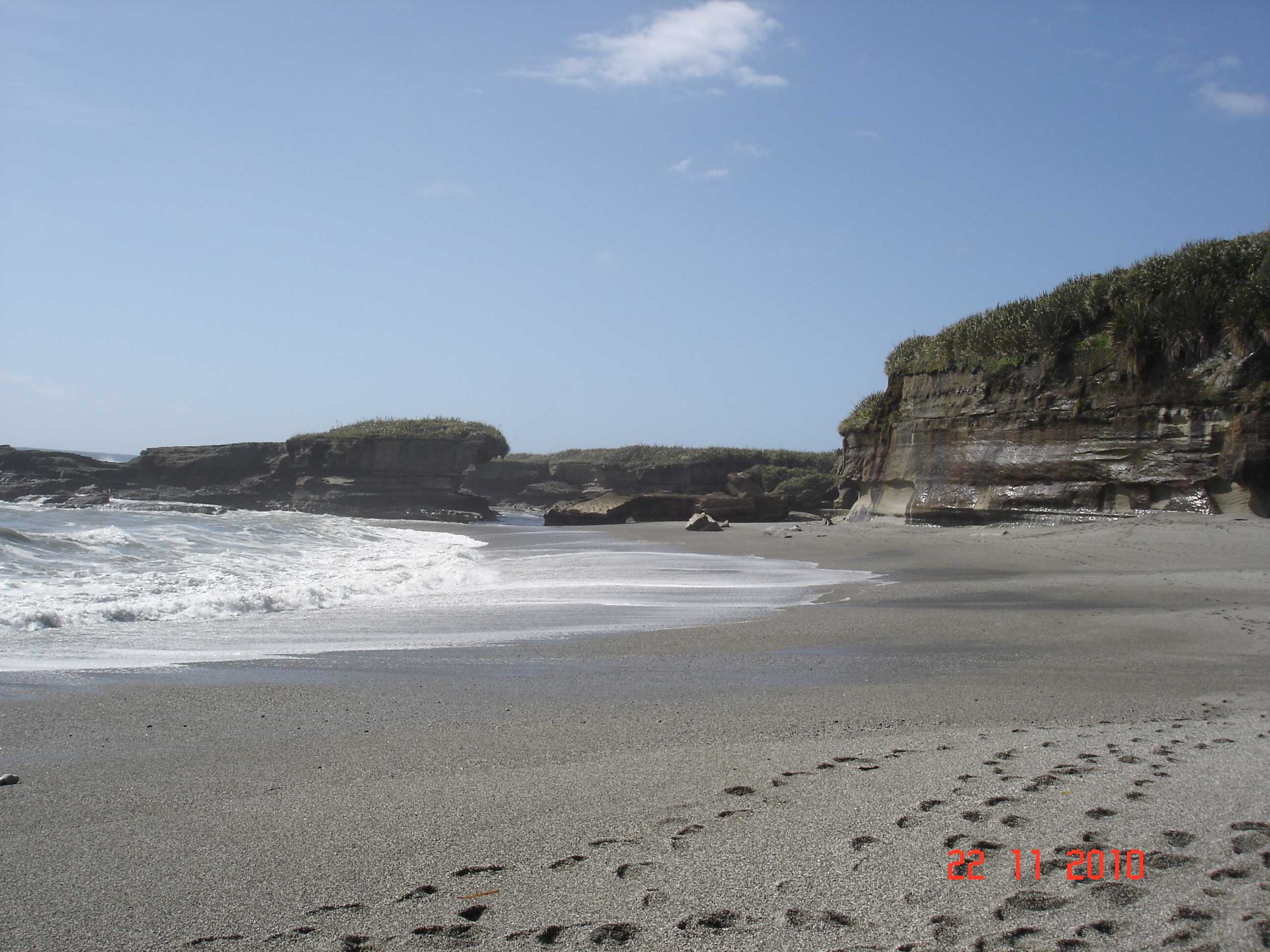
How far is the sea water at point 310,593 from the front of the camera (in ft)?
23.6

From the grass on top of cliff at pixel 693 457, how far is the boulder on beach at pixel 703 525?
24341 millimetres

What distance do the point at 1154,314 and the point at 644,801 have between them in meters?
17.0

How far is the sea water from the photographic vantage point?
23.6ft

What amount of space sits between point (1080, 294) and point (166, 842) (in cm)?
2022

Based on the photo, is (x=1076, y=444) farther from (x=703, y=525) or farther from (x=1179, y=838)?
(x=1179, y=838)

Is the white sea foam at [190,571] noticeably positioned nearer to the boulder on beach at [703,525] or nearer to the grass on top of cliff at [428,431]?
the boulder on beach at [703,525]

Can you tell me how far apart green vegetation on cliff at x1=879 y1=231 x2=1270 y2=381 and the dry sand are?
36.3ft

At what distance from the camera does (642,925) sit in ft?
7.60

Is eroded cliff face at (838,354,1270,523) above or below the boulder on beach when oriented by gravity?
above

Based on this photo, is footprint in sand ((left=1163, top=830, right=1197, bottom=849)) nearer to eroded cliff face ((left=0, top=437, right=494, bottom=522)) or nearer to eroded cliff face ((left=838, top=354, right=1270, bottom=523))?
eroded cliff face ((left=838, top=354, right=1270, bottom=523))

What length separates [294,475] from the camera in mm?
44125
